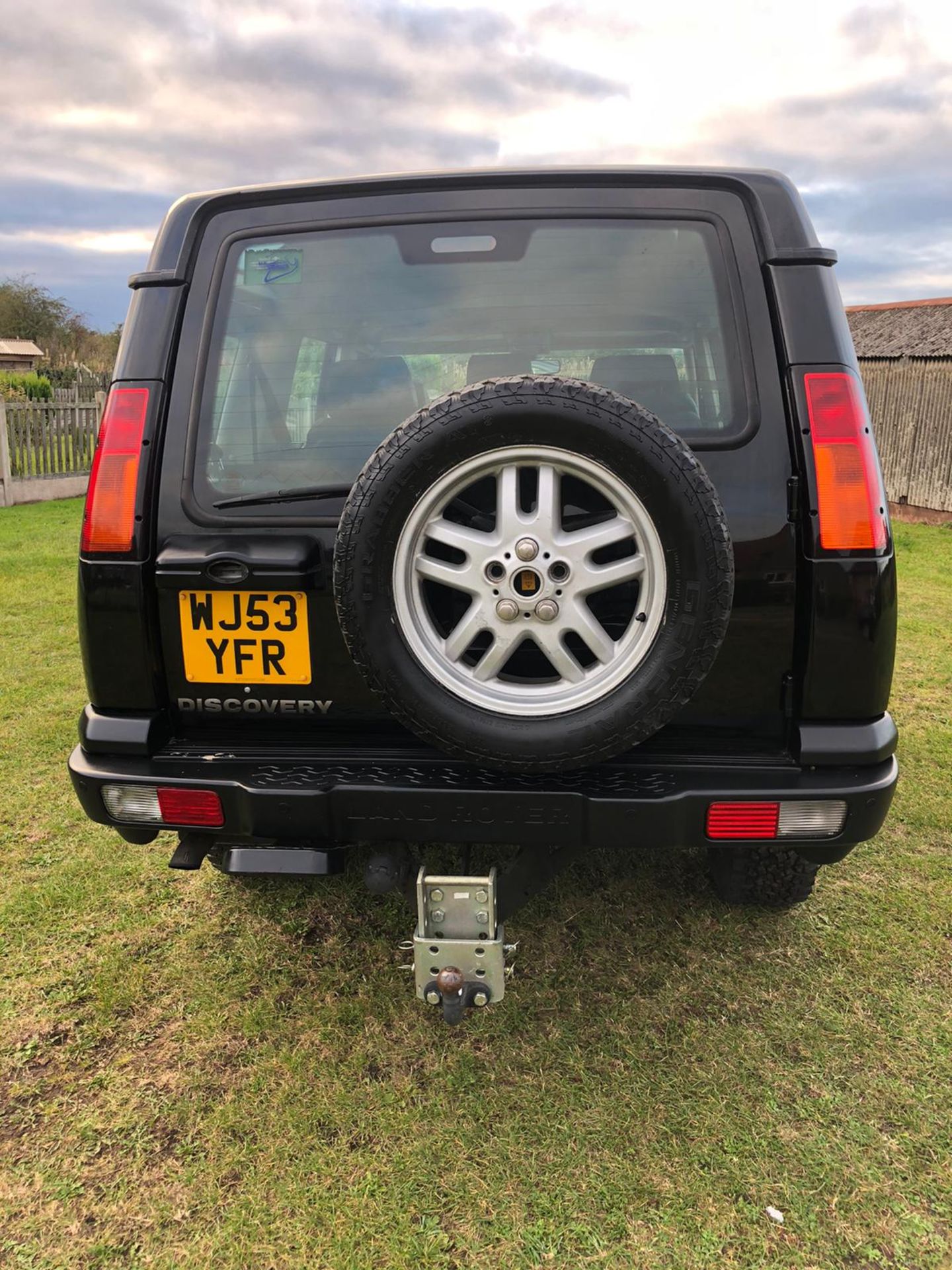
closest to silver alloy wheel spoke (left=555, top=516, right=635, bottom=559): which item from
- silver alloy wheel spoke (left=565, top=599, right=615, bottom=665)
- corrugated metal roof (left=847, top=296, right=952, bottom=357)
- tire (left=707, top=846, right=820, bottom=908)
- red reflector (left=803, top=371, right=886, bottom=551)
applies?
silver alloy wheel spoke (left=565, top=599, right=615, bottom=665)

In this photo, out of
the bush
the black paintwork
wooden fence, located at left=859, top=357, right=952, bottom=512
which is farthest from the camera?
the bush

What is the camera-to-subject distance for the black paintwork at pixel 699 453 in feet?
6.47

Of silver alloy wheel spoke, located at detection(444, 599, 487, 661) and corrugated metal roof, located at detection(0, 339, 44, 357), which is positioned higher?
corrugated metal roof, located at detection(0, 339, 44, 357)

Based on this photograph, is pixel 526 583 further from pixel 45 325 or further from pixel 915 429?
pixel 45 325

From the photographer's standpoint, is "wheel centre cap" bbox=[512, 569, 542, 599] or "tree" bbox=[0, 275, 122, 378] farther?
"tree" bbox=[0, 275, 122, 378]

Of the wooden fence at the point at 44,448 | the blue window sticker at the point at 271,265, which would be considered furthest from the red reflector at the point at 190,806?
the wooden fence at the point at 44,448

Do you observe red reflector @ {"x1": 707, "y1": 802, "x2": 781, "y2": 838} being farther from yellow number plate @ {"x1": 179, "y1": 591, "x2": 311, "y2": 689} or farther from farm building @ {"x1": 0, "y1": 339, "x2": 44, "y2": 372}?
farm building @ {"x1": 0, "y1": 339, "x2": 44, "y2": 372}

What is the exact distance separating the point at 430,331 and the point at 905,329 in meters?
18.3

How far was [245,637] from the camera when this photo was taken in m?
2.08

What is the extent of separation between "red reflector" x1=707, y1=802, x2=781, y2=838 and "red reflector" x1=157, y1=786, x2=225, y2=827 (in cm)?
111

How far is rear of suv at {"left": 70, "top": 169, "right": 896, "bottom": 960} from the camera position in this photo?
183cm

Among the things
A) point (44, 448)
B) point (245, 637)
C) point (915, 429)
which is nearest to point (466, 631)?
point (245, 637)

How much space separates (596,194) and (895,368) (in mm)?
12904

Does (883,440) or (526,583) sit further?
(883,440)
